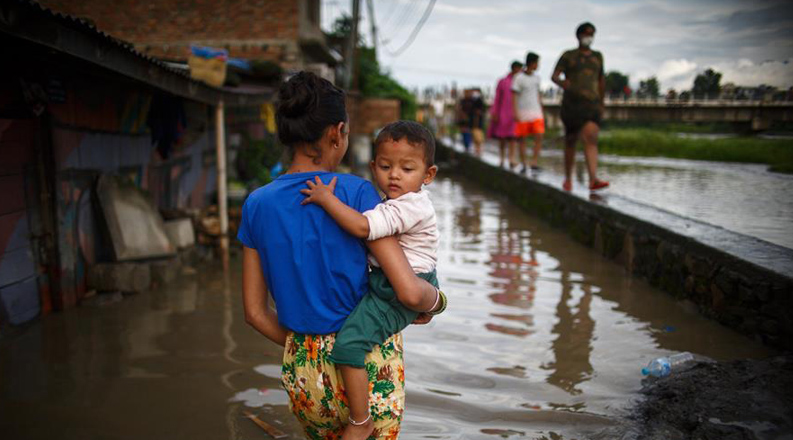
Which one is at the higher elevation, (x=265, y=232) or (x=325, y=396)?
(x=265, y=232)

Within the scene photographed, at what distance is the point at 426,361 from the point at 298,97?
2619 millimetres

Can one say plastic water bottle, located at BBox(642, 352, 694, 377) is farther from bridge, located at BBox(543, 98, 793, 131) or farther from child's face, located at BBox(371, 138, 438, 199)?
bridge, located at BBox(543, 98, 793, 131)

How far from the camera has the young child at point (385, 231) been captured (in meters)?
1.71

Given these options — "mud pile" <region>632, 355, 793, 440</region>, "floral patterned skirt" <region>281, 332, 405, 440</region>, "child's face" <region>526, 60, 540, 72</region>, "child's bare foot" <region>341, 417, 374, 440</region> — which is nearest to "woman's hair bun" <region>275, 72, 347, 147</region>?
"floral patterned skirt" <region>281, 332, 405, 440</region>

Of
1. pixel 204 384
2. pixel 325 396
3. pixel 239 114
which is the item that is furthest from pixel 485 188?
pixel 325 396

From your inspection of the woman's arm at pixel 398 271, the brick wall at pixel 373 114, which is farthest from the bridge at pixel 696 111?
the brick wall at pixel 373 114

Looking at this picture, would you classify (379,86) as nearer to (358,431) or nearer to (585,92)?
(585,92)

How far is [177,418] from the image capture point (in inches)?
128

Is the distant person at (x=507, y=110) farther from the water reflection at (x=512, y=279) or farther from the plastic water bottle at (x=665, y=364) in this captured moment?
the plastic water bottle at (x=665, y=364)

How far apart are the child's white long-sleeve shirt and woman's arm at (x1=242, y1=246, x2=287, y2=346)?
1.21 ft

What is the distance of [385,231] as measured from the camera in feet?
5.60

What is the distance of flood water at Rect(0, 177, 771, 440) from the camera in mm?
3180

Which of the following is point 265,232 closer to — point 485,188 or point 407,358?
point 407,358

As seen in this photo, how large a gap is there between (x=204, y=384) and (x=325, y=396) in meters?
2.14
